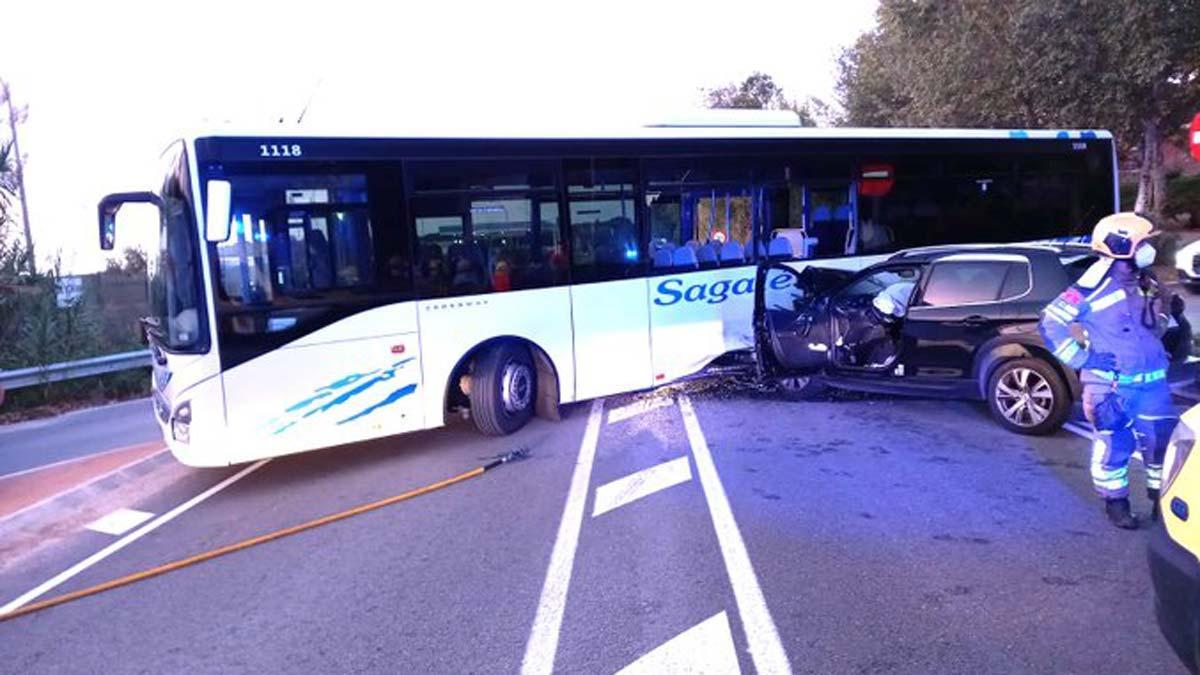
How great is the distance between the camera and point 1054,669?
11.0 ft

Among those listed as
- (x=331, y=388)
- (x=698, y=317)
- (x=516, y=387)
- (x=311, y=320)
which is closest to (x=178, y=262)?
(x=311, y=320)

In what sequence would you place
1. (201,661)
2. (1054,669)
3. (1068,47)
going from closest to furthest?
1. (1054,669)
2. (201,661)
3. (1068,47)

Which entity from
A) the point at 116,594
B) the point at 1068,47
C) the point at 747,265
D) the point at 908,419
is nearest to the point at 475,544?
the point at 116,594

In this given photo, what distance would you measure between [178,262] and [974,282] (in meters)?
6.48

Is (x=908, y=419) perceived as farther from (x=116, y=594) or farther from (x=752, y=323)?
(x=116, y=594)

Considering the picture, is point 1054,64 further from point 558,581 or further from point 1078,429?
point 558,581

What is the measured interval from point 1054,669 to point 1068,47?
1946cm

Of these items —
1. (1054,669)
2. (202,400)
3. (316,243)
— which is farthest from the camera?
(316,243)

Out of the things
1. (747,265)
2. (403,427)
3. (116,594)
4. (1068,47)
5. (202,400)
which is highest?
(1068,47)

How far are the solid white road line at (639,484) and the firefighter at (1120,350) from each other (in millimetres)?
2670

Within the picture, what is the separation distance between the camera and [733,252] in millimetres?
9375

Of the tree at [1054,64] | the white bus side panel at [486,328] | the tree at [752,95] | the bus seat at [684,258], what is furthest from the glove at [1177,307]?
the tree at [752,95]

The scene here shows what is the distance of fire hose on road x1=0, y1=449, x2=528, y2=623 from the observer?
189 inches

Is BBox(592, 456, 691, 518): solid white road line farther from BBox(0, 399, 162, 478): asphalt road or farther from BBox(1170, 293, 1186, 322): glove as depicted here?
BBox(0, 399, 162, 478): asphalt road
